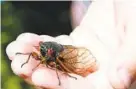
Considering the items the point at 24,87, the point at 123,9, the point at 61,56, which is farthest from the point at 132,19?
the point at 24,87

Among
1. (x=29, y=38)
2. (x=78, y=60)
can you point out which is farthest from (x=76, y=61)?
(x=29, y=38)

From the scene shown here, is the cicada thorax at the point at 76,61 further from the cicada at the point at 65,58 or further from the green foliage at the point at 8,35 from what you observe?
the green foliage at the point at 8,35

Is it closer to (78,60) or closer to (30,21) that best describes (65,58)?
(78,60)

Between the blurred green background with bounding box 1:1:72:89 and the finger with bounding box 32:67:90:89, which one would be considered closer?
the finger with bounding box 32:67:90:89

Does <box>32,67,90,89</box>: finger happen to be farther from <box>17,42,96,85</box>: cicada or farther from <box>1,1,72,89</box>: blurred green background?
<box>1,1,72,89</box>: blurred green background

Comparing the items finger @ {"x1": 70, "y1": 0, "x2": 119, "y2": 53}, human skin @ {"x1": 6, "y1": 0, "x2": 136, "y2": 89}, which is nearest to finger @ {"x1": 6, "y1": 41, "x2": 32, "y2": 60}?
human skin @ {"x1": 6, "y1": 0, "x2": 136, "y2": 89}

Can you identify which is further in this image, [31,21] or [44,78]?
[31,21]

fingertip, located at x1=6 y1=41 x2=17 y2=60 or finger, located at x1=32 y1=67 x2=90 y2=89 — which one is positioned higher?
fingertip, located at x1=6 y1=41 x2=17 y2=60

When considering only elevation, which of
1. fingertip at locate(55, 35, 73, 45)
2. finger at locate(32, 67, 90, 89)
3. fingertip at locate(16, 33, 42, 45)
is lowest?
finger at locate(32, 67, 90, 89)
